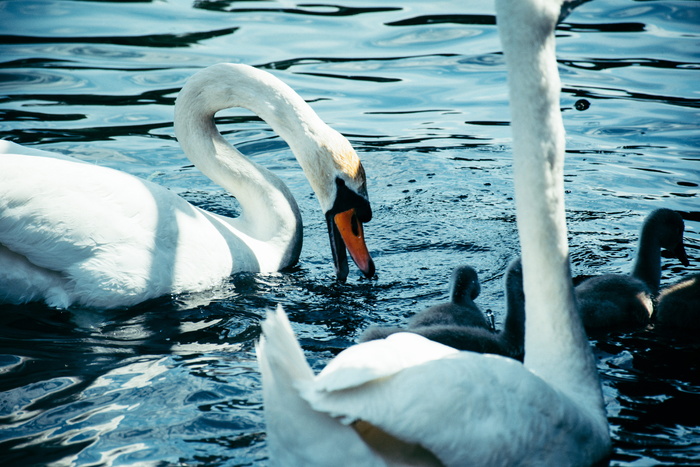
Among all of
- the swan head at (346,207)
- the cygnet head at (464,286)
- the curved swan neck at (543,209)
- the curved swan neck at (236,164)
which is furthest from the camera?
the curved swan neck at (236,164)

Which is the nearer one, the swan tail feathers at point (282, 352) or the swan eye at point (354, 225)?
the swan tail feathers at point (282, 352)

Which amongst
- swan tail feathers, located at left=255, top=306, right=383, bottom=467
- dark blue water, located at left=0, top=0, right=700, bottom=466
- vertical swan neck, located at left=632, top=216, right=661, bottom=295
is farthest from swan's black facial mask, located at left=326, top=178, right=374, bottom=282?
swan tail feathers, located at left=255, top=306, right=383, bottom=467

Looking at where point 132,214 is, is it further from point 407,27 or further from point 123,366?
point 407,27

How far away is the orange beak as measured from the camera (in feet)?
19.2

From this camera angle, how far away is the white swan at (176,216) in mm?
5078

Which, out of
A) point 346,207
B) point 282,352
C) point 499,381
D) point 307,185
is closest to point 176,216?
point 346,207

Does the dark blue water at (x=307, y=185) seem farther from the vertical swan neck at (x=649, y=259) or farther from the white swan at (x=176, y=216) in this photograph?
the vertical swan neck at (x=649, y=259)

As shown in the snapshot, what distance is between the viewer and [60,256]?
510cm

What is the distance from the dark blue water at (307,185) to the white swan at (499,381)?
52cm

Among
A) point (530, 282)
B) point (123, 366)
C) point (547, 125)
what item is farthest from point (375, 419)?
point (123, 366)

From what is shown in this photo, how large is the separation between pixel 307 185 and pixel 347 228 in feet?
6.70

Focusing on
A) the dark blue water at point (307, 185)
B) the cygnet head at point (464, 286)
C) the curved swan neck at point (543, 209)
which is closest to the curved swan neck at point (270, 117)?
the dark blue water at point (307, 185)

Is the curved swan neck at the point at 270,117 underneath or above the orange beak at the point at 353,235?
above

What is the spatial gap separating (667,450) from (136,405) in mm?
2173
